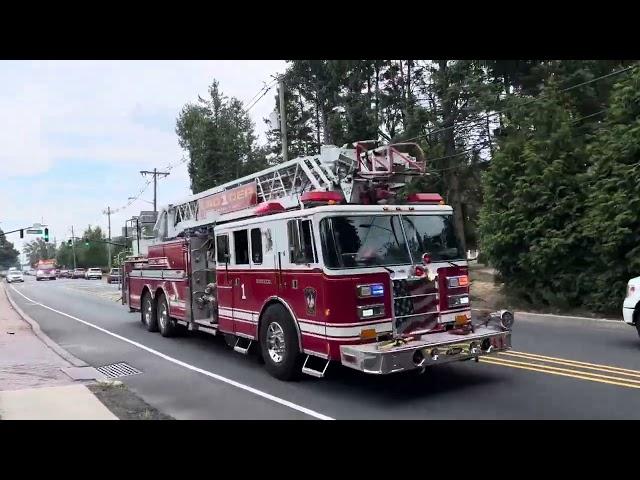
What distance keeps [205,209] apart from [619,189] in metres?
8.97

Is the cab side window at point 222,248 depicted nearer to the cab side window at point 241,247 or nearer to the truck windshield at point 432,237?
the cab side window at point 241,247

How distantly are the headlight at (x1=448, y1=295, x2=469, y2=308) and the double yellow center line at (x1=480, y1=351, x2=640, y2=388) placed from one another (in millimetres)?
1463

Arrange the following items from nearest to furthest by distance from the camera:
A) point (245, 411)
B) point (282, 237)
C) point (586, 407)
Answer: point (586, 407)
point (245, 411)
point (282, 237)

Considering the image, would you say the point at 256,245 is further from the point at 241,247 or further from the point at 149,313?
the point at 149,313

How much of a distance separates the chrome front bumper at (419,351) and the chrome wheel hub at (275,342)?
4.69 ft

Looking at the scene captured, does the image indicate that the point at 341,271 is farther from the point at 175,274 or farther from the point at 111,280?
the point at 111,280

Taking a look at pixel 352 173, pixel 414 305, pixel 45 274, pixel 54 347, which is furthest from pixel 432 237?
pixel 45 274

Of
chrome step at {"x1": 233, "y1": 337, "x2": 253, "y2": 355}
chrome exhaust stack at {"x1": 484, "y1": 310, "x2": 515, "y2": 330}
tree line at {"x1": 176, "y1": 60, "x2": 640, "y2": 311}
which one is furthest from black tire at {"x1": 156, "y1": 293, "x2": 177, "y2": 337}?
tree line at {"x1": 176, "y1": 60, "x2": 640, "y2": 311}

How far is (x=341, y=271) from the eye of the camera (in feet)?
23.3

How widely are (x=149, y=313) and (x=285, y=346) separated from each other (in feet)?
23.4

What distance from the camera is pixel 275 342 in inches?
328

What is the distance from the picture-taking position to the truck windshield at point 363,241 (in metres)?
7.22

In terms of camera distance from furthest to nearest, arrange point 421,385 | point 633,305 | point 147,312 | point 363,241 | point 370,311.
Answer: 1. point 147,312
2. point 633,305
3. point 421,385
4. point 363,241
5. point 370,311
